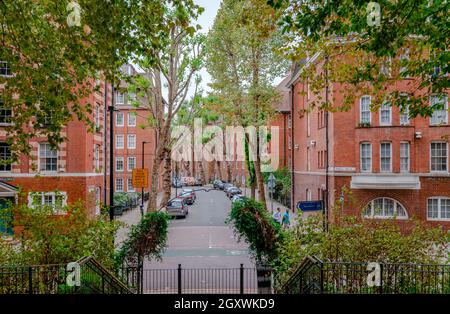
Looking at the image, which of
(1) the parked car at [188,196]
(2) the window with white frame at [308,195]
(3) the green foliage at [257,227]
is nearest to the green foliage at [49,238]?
(3) the green foliage at [257,227]

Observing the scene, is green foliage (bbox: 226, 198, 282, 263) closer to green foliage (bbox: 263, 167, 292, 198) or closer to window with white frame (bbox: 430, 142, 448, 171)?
window with white frame (bbox: 430, 142, 448, 171)

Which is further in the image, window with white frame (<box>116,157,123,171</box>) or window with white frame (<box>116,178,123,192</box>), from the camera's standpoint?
window with white frame (<box>116,157,123,171</box>)

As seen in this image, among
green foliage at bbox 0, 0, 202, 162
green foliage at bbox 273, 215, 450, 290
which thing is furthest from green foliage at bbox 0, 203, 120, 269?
green foliage at bbox 273, 215, 450, 290

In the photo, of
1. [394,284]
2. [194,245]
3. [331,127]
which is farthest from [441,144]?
[394,284]

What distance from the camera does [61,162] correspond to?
950 inches

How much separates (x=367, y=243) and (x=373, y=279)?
36.8 inches

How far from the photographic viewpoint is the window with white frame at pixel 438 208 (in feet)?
80.5

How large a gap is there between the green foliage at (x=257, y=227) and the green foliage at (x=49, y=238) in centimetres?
460

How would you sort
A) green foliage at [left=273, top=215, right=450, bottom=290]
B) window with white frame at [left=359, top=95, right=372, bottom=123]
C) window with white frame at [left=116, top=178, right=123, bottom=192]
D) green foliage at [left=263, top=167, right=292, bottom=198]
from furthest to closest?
window with white frame at [left=116, top=178, right=123, bottom=192], green foliage at [left=263, top=167, right=292, bottom=198], window with white frame at [left=359, top=95, right=372, bottom=123], green foliage at [left=273, top=215, right=450, bottom=290]

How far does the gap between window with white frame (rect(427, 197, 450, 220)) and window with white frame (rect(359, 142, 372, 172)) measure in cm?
435

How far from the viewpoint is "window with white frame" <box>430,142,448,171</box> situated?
80.3 ft

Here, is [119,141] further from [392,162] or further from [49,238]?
[49,238]

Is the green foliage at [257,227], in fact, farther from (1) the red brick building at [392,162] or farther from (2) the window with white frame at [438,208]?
(2) the window with white frame at [438,208]

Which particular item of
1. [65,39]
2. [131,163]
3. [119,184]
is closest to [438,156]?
[65,39]
